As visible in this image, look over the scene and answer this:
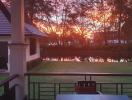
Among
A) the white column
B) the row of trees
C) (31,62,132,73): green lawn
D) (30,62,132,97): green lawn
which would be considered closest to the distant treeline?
the row of trees

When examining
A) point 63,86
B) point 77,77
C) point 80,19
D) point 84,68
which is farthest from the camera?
point 80,19

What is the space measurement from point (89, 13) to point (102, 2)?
1.71 m

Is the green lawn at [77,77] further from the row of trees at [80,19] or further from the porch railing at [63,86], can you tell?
the row of trees at [80,19]

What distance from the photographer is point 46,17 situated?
3281cm

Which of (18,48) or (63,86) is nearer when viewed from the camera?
(18,48)

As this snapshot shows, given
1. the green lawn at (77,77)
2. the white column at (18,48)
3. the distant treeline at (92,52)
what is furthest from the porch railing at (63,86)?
the distant treeline at (92,52)

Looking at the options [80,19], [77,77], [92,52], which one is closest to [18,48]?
[77,77]

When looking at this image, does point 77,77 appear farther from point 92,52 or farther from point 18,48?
point 92,52

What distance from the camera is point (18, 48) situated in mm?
5875

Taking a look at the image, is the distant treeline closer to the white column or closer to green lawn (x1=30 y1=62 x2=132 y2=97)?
green lawn (x1=30 y1=62 x2=132 y2=97)

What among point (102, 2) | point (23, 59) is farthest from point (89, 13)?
point (23, 59)

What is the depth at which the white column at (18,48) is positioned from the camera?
5836mm

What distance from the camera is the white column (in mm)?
5836

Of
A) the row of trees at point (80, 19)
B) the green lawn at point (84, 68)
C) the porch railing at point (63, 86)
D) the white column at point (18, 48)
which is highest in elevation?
the row of trees at point (80, 19)
